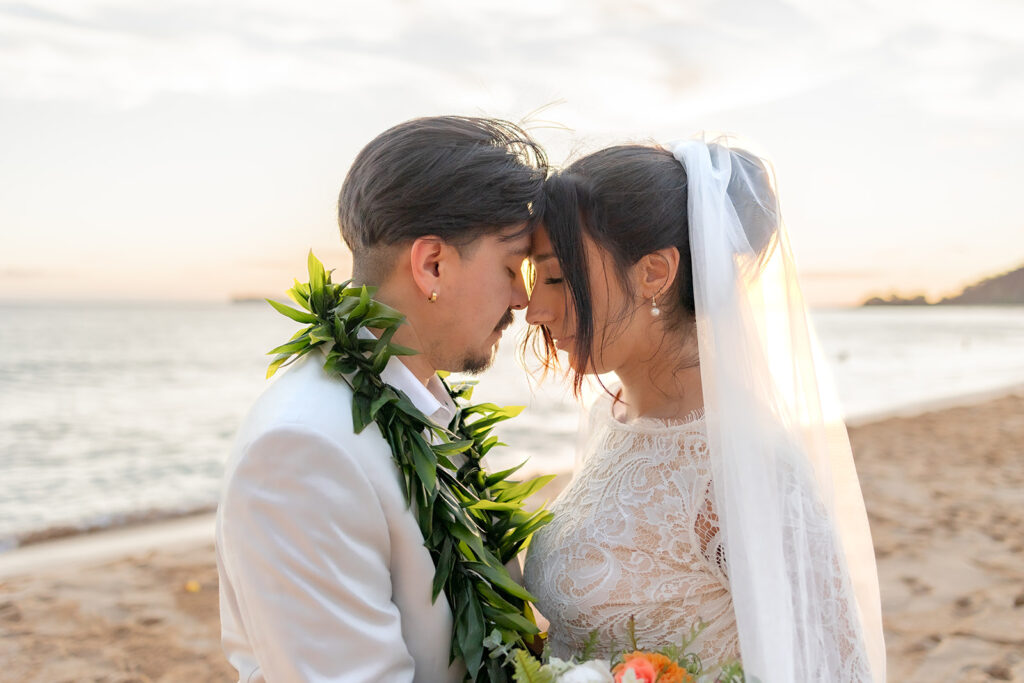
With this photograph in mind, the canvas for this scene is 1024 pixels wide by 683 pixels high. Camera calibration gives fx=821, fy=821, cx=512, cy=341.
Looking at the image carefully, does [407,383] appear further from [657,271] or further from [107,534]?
[107,534]

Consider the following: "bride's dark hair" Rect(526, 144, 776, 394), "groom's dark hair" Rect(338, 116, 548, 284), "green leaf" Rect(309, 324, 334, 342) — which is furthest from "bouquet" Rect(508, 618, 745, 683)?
"groom's dark hair" Rect(338, 116, 548, 284)

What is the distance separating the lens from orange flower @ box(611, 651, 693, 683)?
2.06 m

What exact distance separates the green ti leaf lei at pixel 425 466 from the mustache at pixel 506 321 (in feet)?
1.55

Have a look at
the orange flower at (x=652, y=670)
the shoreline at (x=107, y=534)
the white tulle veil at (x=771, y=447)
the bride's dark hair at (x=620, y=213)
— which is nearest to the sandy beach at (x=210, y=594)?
the shoreline at (x=107, y=534)

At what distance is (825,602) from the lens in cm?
226

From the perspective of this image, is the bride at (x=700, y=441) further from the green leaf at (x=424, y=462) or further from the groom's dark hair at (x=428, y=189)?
the green leaf at (x=424, y=462)

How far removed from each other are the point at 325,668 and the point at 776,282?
1.73 metres

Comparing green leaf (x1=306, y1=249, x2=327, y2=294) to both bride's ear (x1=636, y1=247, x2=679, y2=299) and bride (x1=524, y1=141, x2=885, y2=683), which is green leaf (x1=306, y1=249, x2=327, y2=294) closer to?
bride (x1=524, y1=141, x2=885, y2=683)

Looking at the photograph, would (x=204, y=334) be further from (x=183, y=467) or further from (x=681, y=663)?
(x=681, y=663)

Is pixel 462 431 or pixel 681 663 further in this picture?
pixel 462 431

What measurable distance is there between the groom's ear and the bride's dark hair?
0.44m

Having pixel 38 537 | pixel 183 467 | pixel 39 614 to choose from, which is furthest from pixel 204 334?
pixel 39 614

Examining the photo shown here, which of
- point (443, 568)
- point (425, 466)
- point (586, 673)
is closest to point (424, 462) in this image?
point (425, 466)

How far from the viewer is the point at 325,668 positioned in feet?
6.16
